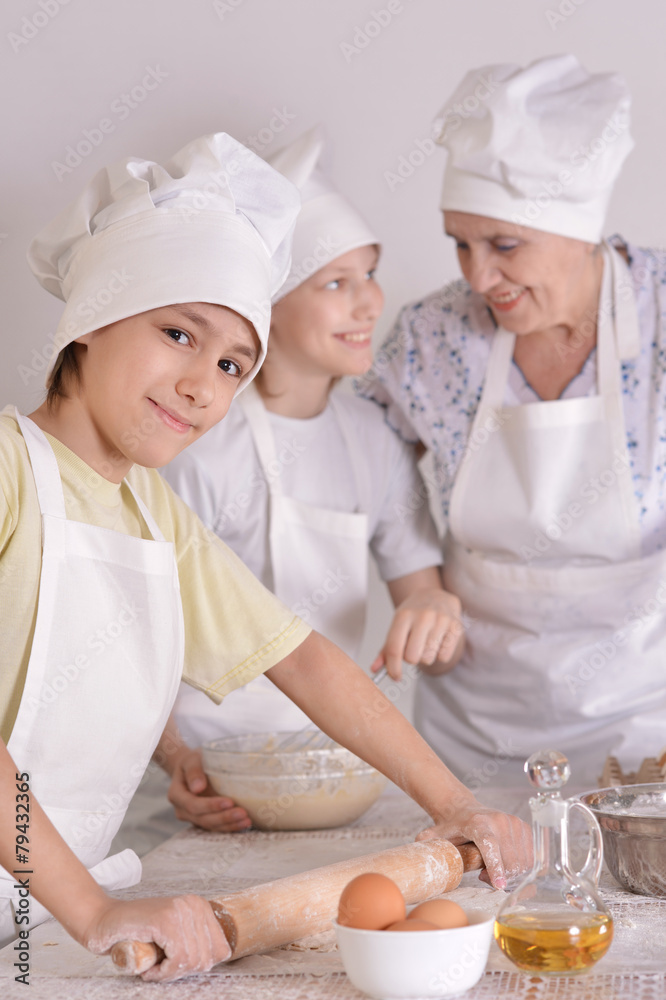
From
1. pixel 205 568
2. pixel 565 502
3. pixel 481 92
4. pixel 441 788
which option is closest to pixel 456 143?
pixel 481 92

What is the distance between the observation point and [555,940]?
0.60 m

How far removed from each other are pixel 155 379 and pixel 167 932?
0.46 metres

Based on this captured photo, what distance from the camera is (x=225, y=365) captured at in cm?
94

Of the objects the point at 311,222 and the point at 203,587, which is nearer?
the point at 203,587

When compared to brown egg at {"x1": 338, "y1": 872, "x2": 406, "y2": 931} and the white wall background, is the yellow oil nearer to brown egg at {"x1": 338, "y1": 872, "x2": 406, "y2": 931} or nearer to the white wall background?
brown egg at {"x1": 338, "y1": 872, "x2": 406, "y2": 931}

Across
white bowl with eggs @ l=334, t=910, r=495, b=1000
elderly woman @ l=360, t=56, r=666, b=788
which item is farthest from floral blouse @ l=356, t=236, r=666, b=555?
white bowl with eggs @ l=334, t=910, r=495, b=1000

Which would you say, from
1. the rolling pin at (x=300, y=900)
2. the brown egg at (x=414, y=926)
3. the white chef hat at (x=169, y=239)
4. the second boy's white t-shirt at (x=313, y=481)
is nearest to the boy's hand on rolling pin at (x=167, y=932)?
the rolling pin at (x=300, y=900)

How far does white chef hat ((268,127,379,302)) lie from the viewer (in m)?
1.38

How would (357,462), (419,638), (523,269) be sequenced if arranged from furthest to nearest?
(357,462) → (523,269) → (419,638)

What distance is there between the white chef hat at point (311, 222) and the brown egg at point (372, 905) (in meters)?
0.97

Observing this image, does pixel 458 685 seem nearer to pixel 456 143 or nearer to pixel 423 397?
pixel 423 397

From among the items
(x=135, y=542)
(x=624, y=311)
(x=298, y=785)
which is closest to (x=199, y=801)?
(x=298, y=785)

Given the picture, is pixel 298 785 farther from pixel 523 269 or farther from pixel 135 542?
pixel 523 269

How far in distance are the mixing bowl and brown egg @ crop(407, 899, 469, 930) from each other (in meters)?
0.48
